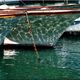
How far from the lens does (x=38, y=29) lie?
133 feet

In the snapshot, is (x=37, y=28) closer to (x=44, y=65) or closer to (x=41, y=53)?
(x=41, y=53)

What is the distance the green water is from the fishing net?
1504 mm

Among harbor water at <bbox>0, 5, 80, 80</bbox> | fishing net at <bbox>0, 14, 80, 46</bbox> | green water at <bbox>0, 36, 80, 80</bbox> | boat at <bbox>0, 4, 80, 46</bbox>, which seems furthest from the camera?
fishing net at <bbox>0, 14, 80, 46</bbox>

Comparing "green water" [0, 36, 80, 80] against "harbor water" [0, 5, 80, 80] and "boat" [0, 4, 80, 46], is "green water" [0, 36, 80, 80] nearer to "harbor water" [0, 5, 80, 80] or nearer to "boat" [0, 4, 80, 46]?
"harbor water" [0, 5, 80, 80]

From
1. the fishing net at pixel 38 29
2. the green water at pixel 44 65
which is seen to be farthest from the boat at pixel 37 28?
the green water at pixel 44 65

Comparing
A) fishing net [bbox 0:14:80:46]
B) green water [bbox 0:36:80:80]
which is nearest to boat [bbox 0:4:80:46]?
fishing net [bbox 0:14:80:46]

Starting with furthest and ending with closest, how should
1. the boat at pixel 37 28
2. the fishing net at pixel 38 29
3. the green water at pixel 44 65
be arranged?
the fishing net at pixel 38 29
the boat at pixel 37 28
the green water at pixel 44 65

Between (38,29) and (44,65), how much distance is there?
899 centimetres

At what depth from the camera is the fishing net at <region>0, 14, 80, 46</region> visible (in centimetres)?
3966

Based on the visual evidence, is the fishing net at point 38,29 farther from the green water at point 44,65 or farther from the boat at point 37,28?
the green water at point 44,65

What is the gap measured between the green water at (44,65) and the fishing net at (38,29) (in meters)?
1.50

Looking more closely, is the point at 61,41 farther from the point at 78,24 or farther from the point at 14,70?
the point at 14,70

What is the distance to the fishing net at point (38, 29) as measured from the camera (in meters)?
39.7

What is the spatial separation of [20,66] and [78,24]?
65.5 ft
